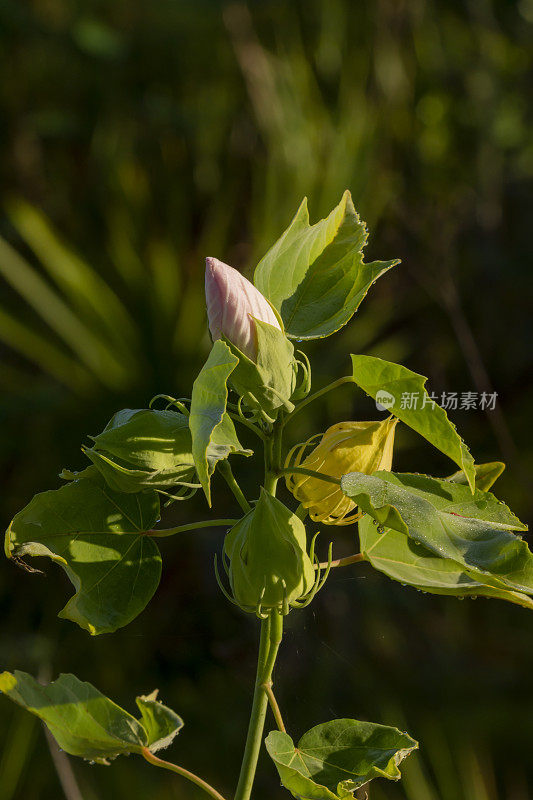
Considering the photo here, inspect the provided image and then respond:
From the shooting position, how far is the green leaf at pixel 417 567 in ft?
1.15

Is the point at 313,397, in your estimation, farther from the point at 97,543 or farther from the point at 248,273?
the point at 248,273

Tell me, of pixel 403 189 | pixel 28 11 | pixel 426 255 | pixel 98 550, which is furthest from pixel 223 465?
pixel 28 11

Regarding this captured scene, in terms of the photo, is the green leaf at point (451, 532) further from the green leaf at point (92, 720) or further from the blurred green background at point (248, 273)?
the blurred green background at point (248, 273)

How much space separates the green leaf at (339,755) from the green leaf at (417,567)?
69 millimetres

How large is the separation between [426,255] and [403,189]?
245mm

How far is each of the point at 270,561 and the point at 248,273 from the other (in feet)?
3.09

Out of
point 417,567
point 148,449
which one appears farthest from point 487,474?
point 148,449

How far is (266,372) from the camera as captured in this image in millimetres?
328

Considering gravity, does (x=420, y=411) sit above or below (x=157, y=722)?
above

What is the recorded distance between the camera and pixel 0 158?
1.79 meters

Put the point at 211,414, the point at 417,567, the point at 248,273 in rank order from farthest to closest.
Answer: the point at 248,273, the point at 417,567, the point at 211,414

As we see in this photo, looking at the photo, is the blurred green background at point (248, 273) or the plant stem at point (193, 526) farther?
the blurred green background at point (248, 273)

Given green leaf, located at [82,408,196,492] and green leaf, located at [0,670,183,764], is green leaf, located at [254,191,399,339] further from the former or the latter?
green leaf, located at [0,670,183,764]

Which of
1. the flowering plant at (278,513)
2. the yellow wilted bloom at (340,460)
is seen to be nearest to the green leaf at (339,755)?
the flowering plant at (278,513)
